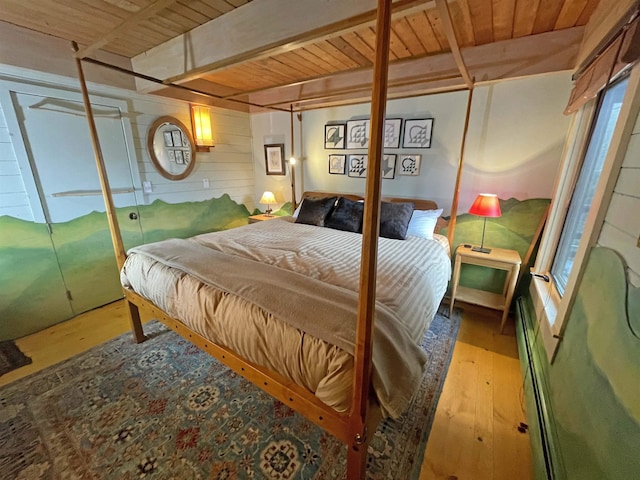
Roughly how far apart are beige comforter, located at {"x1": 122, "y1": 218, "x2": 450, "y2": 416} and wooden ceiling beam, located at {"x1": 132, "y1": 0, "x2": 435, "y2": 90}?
131cm

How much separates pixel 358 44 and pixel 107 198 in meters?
2.25

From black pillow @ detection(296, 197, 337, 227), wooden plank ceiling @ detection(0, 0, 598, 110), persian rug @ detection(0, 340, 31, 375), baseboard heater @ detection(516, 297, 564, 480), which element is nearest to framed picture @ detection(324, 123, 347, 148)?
wooden plank ceiling @ detection(0, 0, 598, 110)

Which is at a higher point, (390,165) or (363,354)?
(390,165)

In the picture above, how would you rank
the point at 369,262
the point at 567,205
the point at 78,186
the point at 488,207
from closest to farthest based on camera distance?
the point at 369,262 → the point at 567,205 → the point at 488,207 → the point at 78,186

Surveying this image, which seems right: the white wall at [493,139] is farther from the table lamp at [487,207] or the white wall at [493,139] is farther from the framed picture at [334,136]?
the table lamp at [487,207]

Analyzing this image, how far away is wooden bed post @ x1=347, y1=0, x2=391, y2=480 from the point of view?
0.69 meters

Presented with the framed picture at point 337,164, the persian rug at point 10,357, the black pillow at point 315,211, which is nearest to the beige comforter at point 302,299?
the black pillow at point 315,211

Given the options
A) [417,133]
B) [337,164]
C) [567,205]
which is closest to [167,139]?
[337,164]

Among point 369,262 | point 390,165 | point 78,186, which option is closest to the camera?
point 369,262

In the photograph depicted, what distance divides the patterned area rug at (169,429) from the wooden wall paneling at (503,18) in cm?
243

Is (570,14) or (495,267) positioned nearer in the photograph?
(570,14)

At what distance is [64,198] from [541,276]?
414cm

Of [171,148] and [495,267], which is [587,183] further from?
[171,148]

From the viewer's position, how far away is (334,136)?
10.2 ft
